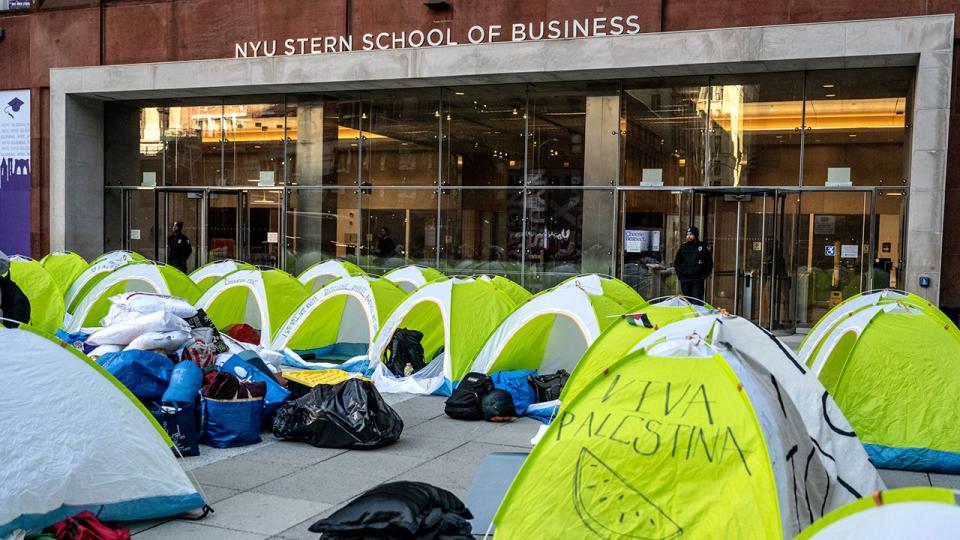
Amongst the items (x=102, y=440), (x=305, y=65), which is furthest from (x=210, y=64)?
(x=102, y=440)

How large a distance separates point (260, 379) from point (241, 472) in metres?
1.59

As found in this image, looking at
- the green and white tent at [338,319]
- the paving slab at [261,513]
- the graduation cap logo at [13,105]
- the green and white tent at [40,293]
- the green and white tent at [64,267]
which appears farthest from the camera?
the graduation cap logo at [13,105]

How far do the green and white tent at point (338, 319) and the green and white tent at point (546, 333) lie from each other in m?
2.11

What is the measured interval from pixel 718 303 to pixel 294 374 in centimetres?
1000

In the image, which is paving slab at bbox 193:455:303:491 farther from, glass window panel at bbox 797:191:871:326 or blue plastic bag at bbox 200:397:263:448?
glass window panel at bbox 797:191:871:326

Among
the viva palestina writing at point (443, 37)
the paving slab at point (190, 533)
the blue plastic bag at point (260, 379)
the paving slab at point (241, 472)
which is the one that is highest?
the viva palestina writing at point (443, 37)

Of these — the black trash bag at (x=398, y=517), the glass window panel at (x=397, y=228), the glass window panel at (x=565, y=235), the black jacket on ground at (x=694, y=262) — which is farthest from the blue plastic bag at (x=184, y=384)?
the glass window panel at (x=397, y=228)

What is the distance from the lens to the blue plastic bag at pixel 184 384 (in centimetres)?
741

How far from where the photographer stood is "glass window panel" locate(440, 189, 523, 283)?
1888cm

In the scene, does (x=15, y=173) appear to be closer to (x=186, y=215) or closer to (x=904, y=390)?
(x=186, y=215)

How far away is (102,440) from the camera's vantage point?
223 inches

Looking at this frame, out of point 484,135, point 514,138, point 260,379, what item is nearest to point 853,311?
point 260,379

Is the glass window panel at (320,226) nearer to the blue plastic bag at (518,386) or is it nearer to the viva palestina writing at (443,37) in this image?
the viva palestina writing at (443,37)

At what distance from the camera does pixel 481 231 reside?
19188mm
